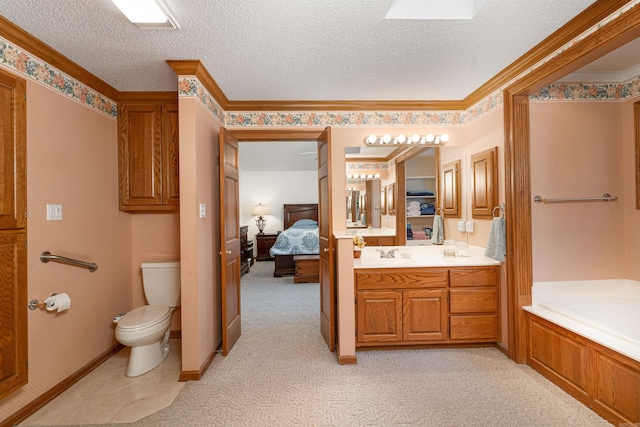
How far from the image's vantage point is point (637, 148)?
255cm

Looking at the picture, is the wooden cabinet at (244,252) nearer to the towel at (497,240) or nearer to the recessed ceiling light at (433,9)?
the towel at (497,240)

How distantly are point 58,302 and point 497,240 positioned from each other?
3.42 metres

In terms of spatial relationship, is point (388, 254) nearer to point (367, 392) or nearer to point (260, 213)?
point (367, 392)

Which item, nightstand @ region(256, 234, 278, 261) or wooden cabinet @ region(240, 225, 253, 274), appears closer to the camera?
wooden cabinet @ region(240, 225, 253, 274)

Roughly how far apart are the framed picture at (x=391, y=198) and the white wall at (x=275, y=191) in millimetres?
4421

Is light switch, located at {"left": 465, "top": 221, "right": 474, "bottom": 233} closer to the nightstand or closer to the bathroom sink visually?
the bathroom sink

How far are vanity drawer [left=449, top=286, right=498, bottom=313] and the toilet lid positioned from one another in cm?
254

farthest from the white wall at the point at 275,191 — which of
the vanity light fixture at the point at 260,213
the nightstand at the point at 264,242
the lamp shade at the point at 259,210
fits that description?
the nightstand at the point at 264,242

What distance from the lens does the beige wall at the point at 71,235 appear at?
2.03m

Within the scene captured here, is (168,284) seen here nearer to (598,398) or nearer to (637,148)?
(598,398)

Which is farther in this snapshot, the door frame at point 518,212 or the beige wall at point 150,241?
the beige wall at point 150,241

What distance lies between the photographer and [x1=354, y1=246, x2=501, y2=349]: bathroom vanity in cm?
270

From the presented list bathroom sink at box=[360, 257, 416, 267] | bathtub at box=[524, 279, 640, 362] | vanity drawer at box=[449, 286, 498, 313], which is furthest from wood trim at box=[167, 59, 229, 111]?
bathtub at box=[524, 279, 640, 362]

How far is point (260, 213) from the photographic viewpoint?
24.3 feet
